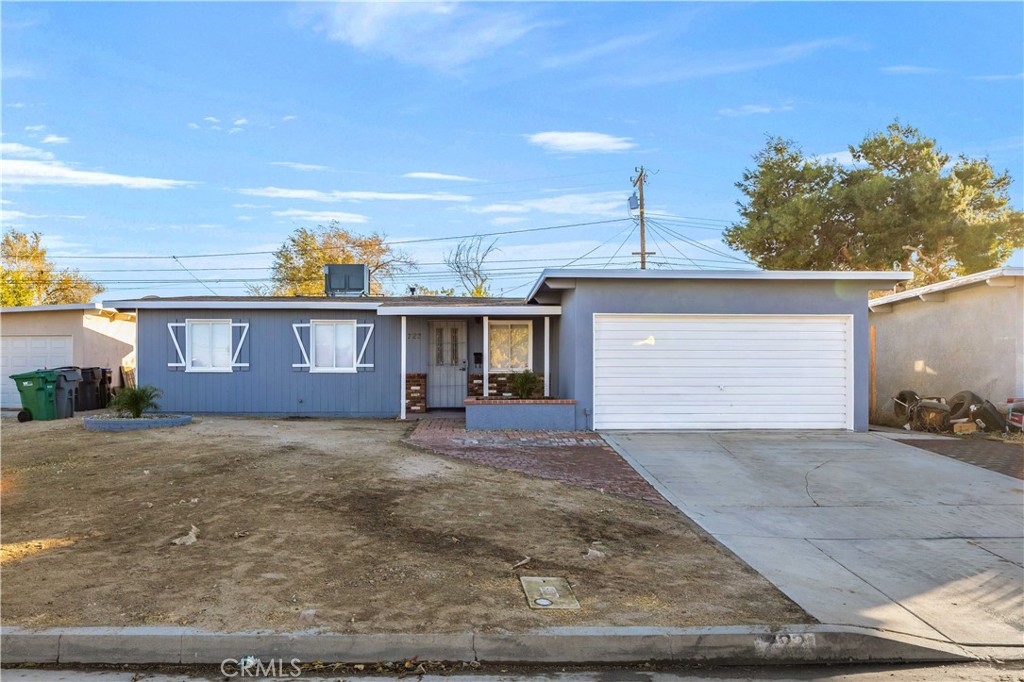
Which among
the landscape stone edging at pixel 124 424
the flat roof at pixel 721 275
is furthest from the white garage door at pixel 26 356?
the flat roof at pixel 721 275

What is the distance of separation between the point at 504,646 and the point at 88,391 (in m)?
16.1

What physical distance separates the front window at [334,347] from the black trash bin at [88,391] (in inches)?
232

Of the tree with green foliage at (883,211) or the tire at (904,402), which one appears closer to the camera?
the tire at (904,402)

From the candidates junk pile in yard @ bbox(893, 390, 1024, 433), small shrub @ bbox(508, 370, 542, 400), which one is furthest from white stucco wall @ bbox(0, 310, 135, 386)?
junk pile in yard @ bbox(893, 390, 1024, 433)

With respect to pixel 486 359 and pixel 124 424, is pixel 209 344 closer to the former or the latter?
pixel 124 424

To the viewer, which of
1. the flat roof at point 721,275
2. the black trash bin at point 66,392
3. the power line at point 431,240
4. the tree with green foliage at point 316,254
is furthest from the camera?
the tree with green foliage at point 316,254

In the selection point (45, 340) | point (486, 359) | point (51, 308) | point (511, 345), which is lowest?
point (486, 359)

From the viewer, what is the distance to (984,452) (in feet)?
33.1

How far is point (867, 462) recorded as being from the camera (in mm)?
9211

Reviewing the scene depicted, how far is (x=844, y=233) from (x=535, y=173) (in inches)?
503

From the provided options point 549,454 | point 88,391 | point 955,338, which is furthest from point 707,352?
point 88,391

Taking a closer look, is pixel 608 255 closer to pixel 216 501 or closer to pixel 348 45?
pixel 348 45

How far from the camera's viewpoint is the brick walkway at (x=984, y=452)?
9023 mm

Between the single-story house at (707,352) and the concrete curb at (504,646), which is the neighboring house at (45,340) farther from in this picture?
the concrete curb at (504,646)
